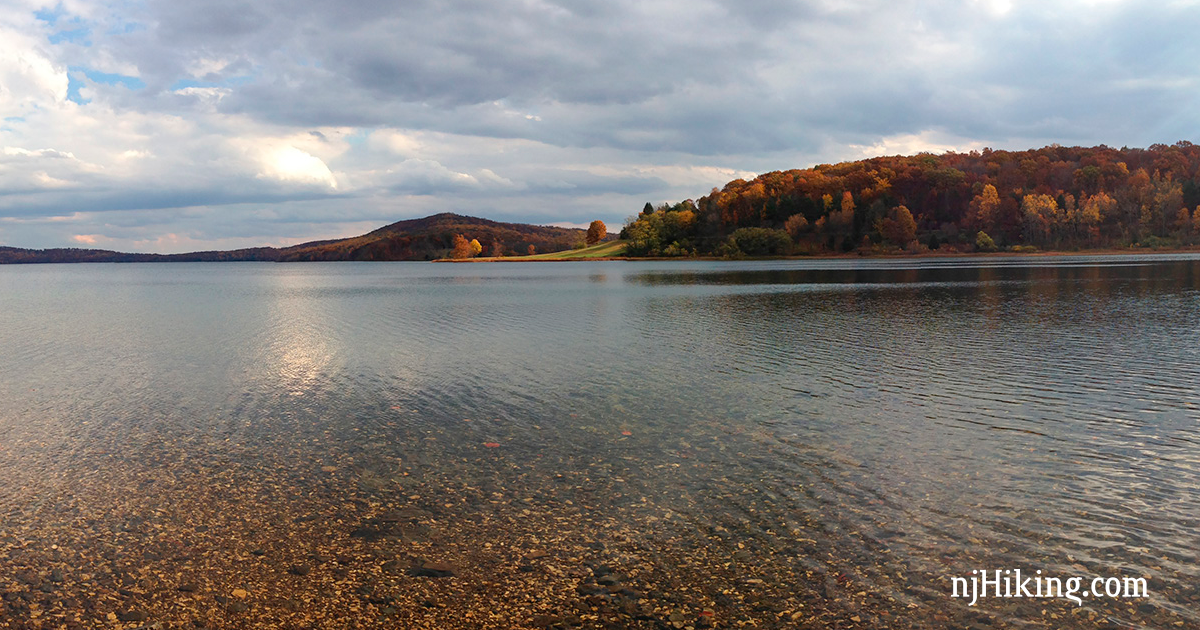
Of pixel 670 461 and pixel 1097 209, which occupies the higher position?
pixel 1097 209

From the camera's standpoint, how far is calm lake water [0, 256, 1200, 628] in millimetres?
8844

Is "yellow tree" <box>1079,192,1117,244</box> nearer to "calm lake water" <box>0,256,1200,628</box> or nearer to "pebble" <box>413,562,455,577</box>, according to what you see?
"calm lake water" <box>0,256,1200,628</box>

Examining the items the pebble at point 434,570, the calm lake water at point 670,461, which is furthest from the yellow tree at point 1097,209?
the pebble at point 434,570

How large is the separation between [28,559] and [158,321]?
138 feet

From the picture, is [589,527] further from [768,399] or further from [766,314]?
[766,314]

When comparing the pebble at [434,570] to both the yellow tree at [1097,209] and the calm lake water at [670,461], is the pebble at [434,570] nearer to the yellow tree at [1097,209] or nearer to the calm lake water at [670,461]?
the calm lake water at [670,461]

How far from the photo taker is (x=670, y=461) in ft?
44.7

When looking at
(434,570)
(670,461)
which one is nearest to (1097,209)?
(670,461)

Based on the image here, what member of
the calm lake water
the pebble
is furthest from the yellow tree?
the pebble

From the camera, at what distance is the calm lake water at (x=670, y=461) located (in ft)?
29.0

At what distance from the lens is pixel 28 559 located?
9.42m

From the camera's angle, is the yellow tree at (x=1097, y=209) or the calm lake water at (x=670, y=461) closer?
the calm lake water at (x=670, y=461)

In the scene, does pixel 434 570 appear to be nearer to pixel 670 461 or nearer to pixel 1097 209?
pixel 670 461

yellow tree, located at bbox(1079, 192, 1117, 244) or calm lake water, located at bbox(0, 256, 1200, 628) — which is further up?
yellow tree, located at bbox(1079, 192, 1117, 244)
